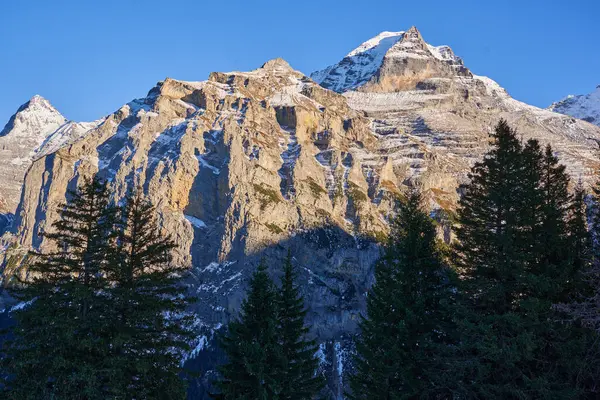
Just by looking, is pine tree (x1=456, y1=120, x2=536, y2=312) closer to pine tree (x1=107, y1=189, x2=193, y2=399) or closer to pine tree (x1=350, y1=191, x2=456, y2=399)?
pine tree (x1=350, y1=191, x2=456, y2=399)

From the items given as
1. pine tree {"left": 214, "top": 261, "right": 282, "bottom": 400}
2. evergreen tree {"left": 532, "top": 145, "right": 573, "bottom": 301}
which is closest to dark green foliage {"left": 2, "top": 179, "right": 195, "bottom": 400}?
pine tree {"left": 214, "top": 261, "right": 282, "bottom": 400}

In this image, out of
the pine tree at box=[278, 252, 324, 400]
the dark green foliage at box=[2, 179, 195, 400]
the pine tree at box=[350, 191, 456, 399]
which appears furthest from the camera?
the pine tree at box=[278, 252, 324, 400]

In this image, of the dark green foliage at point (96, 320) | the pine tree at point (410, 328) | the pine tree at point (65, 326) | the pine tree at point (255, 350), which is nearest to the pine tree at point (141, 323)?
the dark green foliage at point (96, 320)

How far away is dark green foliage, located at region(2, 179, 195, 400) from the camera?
2417 centimetres

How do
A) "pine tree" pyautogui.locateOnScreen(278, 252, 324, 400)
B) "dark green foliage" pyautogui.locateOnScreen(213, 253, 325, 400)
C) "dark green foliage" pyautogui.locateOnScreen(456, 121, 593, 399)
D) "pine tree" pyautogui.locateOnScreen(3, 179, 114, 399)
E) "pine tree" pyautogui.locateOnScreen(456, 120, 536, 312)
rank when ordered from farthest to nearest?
"pine tree" pyautogui.locateOnScreen(278, 252, 324, 400), "dark green foliage" pyautogui.locateOnScreen(213, 253, 325, 400), "pine tree" pyautogui.locateOnScreen(456, 120, 536, 312), "pine tree" pyautogui.locateOnScreen(3, 179, 114, 399), "dark green foliage" pyautogui.locateOnScreen(456, 121, 593, 399)

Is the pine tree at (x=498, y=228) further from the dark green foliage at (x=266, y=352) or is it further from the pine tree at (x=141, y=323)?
the pine tree at (x=141, y=323)

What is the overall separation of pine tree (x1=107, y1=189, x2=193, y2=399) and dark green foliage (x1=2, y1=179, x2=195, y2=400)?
49 mm

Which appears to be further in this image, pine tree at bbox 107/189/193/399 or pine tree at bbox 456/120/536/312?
pine tree at bbox 456/120/536/312

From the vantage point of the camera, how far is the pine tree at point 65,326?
24.0 meters

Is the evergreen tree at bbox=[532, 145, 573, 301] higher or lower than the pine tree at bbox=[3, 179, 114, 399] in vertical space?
higher

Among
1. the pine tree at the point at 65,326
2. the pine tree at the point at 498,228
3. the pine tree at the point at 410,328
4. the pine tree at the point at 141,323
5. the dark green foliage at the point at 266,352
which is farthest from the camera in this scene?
the pine tree at the point at 410,328

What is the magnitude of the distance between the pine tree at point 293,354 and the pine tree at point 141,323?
5428mm

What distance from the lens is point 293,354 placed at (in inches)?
1185

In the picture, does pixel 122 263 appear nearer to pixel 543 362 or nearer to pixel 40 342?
pixel 40 342
